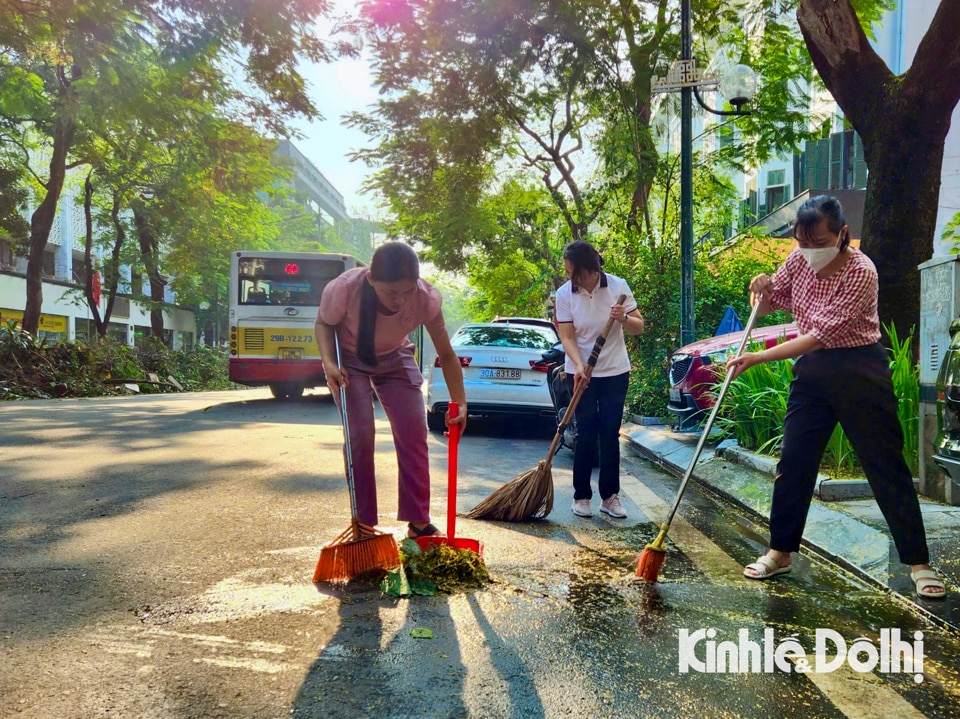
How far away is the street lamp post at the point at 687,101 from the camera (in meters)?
11.2

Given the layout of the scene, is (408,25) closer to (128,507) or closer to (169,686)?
(128,507)

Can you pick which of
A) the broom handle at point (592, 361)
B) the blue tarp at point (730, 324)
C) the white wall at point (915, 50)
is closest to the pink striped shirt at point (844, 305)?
the broom handle at point (592, 361)

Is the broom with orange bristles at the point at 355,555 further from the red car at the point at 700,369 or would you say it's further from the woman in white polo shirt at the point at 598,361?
the red car at the point at 700,369

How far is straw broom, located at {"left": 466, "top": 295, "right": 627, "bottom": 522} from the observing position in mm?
5348

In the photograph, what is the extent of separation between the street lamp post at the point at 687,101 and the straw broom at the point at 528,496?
237 inches

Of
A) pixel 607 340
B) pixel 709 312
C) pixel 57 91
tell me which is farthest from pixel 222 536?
pixel 57 91

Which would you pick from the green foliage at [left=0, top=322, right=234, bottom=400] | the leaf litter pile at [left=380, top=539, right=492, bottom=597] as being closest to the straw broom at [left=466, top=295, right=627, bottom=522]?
the leaf litter pile at [left=380, top=539, right=492, bottom=597]

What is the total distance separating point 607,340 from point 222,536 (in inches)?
102

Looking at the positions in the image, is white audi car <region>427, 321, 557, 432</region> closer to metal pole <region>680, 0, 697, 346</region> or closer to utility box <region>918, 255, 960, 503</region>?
metal pole <region>680, 0, 697, 346</region>

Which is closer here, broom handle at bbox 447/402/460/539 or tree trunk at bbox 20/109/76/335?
broom handle at bbox 447/402/460/539

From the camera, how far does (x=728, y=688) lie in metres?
2.73

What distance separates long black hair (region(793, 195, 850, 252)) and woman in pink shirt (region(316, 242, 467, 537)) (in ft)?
5.53

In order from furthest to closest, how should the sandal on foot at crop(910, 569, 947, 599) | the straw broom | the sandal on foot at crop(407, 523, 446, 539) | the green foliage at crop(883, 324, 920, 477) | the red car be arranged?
the red car
the green foliage at crop(883, 324, 920, 477)
the straw broom
the sandal on foot at crop(407, 523, 446, 539)
the sandal on foot at crop(910, 569, 947, 599)

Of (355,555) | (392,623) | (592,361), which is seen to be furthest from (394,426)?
(592,361)
